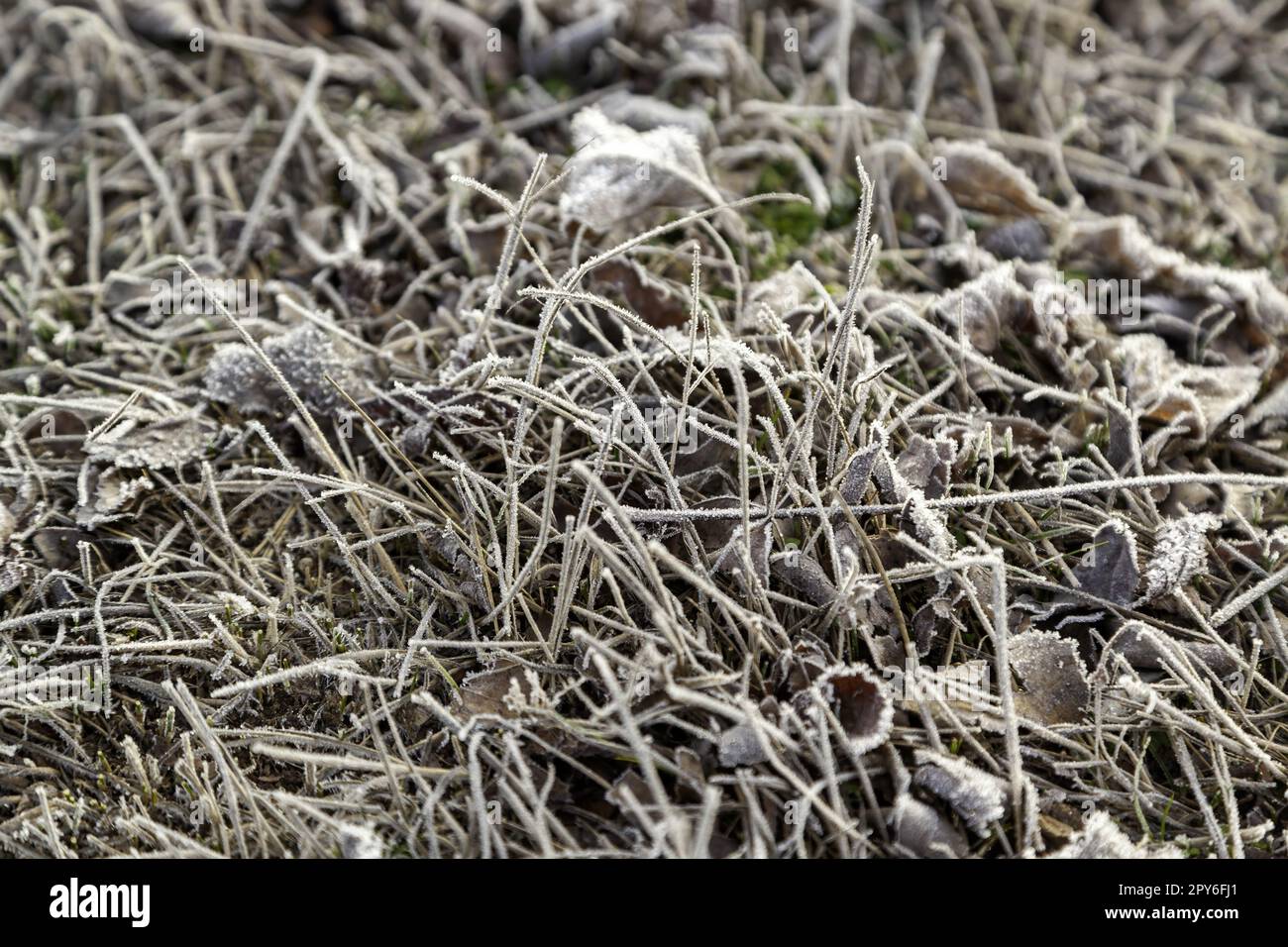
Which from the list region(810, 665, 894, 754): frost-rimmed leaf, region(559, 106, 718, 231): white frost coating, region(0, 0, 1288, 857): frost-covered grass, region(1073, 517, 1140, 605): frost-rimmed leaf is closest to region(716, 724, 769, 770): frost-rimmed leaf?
region(0, 0, 1288, 857): frost-covered grass

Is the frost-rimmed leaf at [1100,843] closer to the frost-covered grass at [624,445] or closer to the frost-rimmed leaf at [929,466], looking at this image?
the frost-covered grass at [624,445]

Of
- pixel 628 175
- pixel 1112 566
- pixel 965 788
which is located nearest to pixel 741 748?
pixel 965 788

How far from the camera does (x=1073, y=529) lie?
1.83 meters

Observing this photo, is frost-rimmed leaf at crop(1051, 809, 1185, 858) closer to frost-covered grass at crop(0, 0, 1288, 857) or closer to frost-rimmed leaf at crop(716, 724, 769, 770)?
frost-covered grass at crop(0, 0, 1288, 857)

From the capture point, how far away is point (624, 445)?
1.73 meters

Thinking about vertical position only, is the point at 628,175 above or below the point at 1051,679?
above

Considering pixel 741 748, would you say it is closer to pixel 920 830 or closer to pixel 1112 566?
pixel 920 830

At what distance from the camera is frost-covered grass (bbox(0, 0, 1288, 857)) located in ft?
5.04

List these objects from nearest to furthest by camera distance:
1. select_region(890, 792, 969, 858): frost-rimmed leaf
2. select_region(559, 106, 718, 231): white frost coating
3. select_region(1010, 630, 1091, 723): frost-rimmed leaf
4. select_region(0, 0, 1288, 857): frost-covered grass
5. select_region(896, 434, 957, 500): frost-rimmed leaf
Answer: select_region(890, 792, 969, 858): frost-rimmed leaf
select_region(0, 0, 1288, 857): frost-covered grass
select_region(1010, 630, 1091, 723): frost-rimmed leaf
select_region(896, 434, 957, 500): frost-rimmed leaf
select_region(559, 106, 718, 231): white frost coating

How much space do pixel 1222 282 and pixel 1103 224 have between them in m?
0.30

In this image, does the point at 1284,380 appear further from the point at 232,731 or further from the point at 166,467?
the point at 166,467
